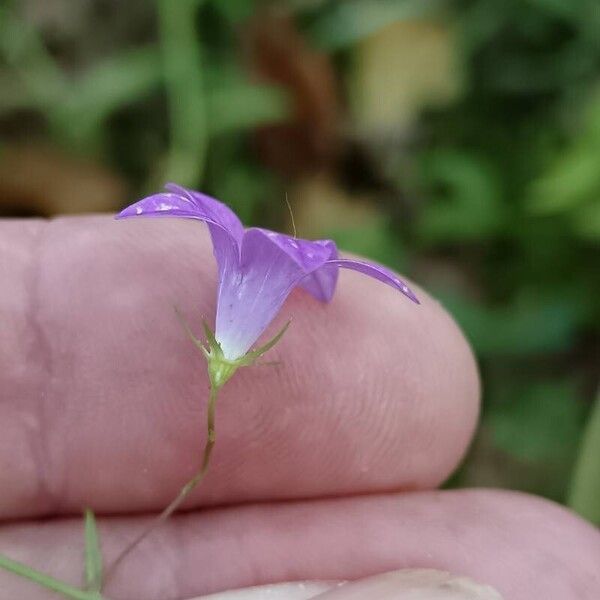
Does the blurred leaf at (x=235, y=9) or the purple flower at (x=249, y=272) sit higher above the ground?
the blurred leaf at (x=235, y=9)

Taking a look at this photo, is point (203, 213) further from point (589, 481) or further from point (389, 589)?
point (589, 481)

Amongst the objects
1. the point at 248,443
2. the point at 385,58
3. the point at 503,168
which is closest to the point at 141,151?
the point at 385,58

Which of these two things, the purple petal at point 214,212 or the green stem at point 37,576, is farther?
the green stem at point 37,576

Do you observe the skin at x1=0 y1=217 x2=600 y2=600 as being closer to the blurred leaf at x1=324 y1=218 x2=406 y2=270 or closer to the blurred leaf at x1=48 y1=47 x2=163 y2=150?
the blurred leaf at x1=324 y1=218 x2=406 y2=270

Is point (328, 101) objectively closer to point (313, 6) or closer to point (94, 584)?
point (313, 6)

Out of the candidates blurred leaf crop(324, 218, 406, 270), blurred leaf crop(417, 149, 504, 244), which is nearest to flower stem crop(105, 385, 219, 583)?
blurred leaf crop(324, 218, 406, 270)

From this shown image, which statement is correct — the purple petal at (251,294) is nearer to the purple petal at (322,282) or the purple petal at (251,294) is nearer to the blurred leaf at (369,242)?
the purple petal at (322,282)

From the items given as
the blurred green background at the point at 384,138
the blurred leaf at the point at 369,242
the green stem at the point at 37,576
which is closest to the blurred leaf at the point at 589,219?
the blurred green background at the point at 384,138

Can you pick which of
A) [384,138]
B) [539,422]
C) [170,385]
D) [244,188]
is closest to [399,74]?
[384,138]
